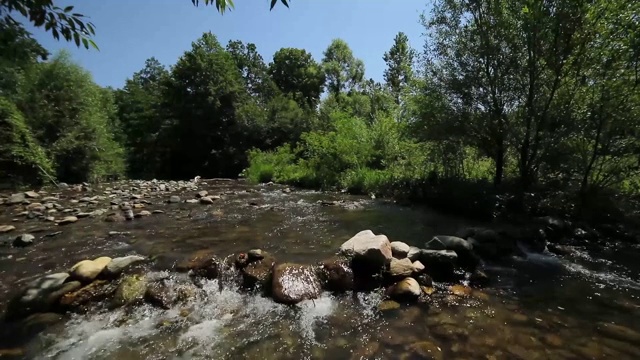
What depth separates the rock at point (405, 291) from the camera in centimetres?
517

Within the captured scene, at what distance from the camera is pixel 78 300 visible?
498 cm

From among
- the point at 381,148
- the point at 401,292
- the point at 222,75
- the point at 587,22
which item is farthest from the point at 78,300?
the point at 222,75

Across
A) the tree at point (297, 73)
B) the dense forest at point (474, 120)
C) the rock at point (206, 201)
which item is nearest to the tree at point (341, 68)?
the tree at point (297, 73)

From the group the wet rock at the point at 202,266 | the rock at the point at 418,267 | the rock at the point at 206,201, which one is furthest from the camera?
the rock at the point at 206,201

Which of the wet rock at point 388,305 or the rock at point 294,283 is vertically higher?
the rock at point 294,283

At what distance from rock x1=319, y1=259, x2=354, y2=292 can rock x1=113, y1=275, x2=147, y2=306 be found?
9.03ft

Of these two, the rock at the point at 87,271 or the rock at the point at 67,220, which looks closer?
the rock at the point at 87,271

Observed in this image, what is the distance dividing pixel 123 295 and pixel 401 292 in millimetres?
4096

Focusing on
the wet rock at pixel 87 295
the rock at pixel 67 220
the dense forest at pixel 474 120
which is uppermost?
the dense forest at pixel 474 120

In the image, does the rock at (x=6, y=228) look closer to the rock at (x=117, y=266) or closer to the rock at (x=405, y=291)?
the rock at (x=117, y=266)

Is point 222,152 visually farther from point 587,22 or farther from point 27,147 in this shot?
point 587,22

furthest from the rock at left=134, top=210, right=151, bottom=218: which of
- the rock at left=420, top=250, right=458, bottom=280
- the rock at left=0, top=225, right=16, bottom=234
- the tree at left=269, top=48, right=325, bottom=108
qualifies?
the tree at left=269, top=48, right=325, bottom=108

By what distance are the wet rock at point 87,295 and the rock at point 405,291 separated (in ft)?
14.0

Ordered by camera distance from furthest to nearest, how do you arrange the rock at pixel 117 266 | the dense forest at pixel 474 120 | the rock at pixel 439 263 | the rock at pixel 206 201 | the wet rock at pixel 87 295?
the rock at pixel 206 201, the dense forest at pixel 474 120, the rock at pixel 439 263, the rock at pixel 117 266, the wet rock at pixel 87 295
